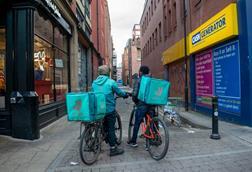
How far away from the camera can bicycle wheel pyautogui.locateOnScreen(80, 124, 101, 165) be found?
5.01m

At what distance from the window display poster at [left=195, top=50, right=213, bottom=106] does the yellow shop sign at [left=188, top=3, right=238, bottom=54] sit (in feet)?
1.48

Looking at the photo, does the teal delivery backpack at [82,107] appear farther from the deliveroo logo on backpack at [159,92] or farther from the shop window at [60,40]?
the shop window at [60,40]

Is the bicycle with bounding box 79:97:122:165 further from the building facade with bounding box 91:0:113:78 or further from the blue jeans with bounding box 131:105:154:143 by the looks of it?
the building facade with bounding box 91:0:113:78

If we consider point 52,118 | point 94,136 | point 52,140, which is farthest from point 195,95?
point 94,136

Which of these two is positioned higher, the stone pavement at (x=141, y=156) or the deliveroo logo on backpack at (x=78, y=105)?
the deliveroo logo on backpack at (x=78, y=105)

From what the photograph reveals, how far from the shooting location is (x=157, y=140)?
5.46 m

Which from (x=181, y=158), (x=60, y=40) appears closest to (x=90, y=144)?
(x=181, y=158)

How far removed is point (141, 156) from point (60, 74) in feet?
25.3

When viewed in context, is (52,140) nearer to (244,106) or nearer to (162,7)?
(244,106)

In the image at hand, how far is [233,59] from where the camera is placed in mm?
9438

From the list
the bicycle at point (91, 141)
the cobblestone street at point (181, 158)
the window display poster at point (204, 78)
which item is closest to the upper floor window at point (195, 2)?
the window display poster at point (204, 78)

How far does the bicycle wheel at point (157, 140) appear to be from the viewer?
5.29 m

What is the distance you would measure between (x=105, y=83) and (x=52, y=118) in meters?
5.12

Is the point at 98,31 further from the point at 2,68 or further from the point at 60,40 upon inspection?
the point at 2,68
